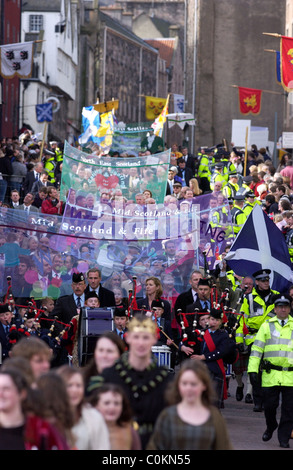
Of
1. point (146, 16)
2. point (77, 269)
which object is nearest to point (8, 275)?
point (77, 269)

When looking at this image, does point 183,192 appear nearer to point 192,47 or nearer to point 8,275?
point 8,275

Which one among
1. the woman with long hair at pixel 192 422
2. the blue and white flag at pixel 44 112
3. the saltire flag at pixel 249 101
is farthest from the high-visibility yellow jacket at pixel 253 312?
the saltire flag at pixel 249 101

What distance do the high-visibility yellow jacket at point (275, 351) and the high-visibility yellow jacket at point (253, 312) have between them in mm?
1903

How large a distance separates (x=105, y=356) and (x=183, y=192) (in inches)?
589

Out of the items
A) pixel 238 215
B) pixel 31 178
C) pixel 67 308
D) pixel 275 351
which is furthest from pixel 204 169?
pixel 275 351

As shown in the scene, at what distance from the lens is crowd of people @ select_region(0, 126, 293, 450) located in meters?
8.02

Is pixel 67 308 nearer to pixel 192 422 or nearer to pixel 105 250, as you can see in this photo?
pixel 105 250

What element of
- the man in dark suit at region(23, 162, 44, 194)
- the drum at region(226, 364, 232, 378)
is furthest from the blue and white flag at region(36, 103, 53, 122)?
the drum at region(226, 364, 232, 378)

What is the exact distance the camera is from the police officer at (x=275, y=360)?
14.4 m

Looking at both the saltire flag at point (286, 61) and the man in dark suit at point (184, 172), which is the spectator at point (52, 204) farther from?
the saltire flag at point (286, 61)

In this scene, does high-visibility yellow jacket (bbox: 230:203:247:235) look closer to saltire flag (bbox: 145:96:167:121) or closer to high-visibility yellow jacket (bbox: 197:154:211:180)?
high-visibility yellow jacket (bbox: 197:154:211:180)

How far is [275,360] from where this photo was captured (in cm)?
1441

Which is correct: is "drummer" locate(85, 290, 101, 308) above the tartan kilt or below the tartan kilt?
above

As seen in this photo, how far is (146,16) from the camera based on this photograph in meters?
134
